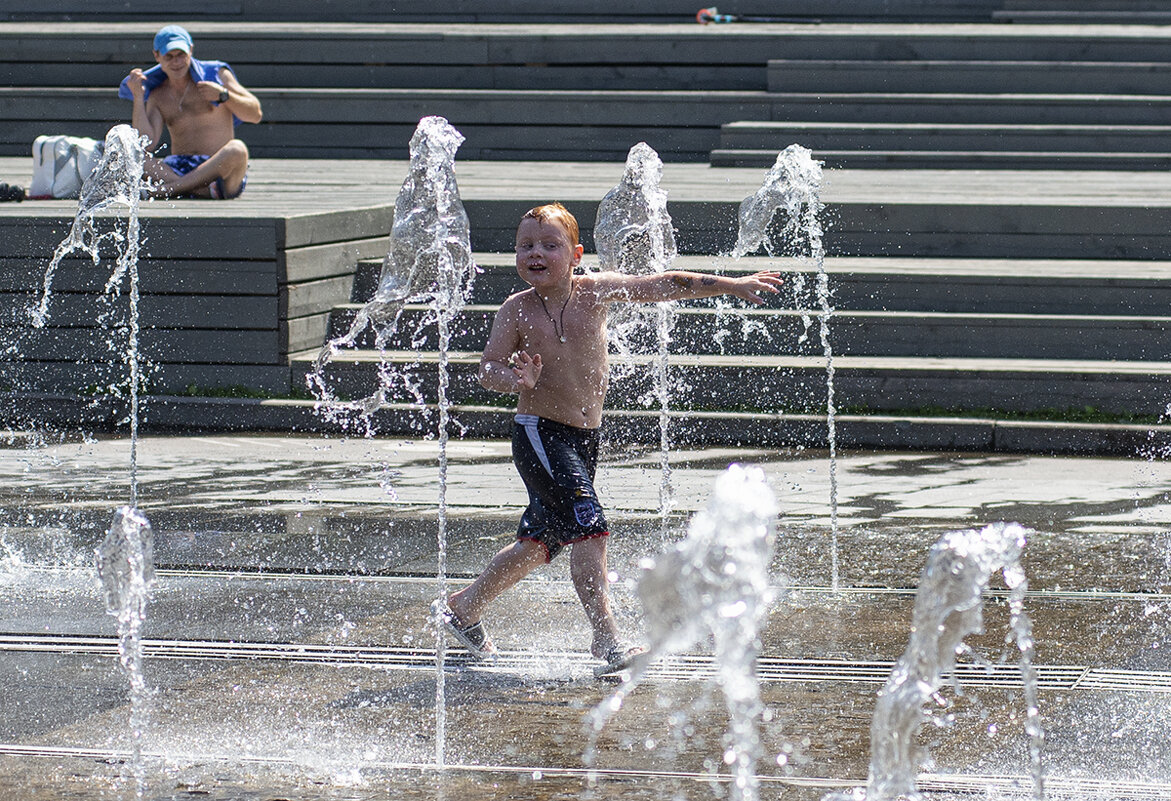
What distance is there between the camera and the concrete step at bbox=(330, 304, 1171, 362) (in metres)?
8.37

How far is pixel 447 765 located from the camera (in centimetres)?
375

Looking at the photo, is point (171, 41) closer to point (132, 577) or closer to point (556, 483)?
point (556, 483)

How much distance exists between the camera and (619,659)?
4.54m

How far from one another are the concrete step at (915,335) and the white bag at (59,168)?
100 inches

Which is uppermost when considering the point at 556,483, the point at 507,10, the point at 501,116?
the point at 507,10

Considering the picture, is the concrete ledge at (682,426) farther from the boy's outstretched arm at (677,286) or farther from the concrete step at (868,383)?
the boy's outstretched arm at (677,286)

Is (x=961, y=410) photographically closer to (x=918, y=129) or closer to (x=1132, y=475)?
(x=1132, y=475)

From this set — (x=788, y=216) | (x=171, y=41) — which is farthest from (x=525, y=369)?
(x=171, y=41)

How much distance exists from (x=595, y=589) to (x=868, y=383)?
3.86 meters

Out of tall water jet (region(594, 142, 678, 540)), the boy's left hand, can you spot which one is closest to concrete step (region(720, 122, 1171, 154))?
tall water jet (region(594, 142, 678, 540))

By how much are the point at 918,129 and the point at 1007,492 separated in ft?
20.2

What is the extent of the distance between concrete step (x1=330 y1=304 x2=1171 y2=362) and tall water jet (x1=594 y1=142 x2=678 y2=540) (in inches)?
9.0

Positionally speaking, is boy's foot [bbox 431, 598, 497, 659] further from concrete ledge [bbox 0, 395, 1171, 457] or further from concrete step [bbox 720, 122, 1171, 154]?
concrete step [bbox 720, 122, 1171, 154]

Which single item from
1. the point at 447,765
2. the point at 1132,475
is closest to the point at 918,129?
the point at 1132,475
